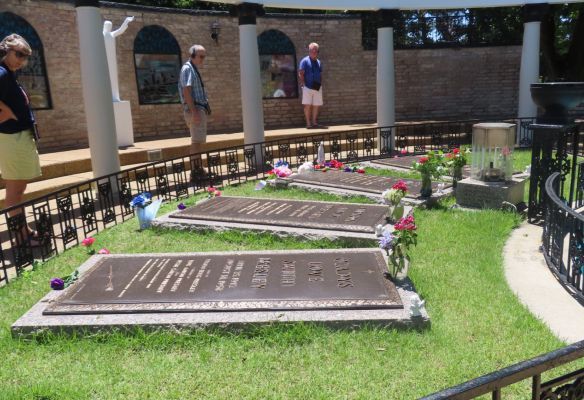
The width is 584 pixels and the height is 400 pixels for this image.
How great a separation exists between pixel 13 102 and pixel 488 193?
5.77 meters

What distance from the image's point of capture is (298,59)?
50.8 feet

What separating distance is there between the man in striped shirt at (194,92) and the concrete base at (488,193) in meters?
4.17

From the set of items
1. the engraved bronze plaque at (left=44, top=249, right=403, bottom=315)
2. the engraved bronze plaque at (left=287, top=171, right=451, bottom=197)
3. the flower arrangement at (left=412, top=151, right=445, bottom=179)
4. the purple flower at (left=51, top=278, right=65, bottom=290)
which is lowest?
the engraved bronze plaque at (left=44, top=249, right=403, bottom=315)

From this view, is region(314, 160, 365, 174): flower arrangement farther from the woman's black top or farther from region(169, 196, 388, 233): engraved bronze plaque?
the woman's black top

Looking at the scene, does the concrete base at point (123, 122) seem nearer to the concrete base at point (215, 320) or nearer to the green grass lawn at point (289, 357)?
the green grass lawn at point (289, 357)

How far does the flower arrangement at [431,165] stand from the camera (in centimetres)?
705

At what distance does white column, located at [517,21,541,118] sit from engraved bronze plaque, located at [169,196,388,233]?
8640 mm

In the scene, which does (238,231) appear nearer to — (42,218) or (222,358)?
(42,218)

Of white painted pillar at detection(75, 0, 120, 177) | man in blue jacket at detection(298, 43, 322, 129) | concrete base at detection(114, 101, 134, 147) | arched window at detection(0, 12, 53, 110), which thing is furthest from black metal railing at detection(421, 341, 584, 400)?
man in blue jacket at detection(298, 43, 322, 129)

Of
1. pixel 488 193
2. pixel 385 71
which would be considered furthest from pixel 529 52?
pixel 488 193

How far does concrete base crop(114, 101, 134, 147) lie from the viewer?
10.5m

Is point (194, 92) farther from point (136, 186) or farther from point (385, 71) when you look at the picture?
point (385, 71)

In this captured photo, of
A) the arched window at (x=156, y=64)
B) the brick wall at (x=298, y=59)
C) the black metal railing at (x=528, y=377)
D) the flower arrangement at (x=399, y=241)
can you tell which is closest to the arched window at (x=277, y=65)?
the brick wall at (x=298, y=59)

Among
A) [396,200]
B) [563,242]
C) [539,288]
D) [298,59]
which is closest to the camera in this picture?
[539,288]
